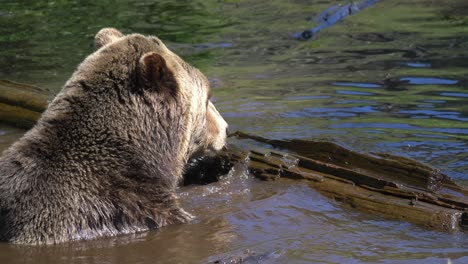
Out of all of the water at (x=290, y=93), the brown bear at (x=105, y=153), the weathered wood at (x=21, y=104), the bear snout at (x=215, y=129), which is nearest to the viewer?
the brown bear at (x=105, y=153)

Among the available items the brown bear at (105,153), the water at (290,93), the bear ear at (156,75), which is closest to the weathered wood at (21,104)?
the water at (290,93)

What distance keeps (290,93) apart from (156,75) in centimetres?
633

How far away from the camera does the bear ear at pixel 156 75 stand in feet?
22.3

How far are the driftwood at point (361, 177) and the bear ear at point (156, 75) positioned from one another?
65.6 inches

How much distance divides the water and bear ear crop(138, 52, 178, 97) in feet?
3.67

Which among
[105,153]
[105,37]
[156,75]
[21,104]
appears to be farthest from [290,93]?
[105,153]

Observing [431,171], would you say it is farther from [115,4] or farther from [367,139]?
[115,4]

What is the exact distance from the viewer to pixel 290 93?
43.0 ft

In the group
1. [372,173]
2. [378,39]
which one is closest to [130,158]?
[372,173]

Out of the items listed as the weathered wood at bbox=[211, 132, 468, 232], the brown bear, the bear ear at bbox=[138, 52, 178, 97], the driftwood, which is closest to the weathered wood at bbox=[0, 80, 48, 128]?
→ the driftwood

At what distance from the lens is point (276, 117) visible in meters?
11.8

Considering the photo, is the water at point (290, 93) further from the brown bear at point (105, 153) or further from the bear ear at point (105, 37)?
the bear ear at point (105, 37)

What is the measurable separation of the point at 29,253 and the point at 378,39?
11.1 meters

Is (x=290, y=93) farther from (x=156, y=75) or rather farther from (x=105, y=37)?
(x=156, y=75)
